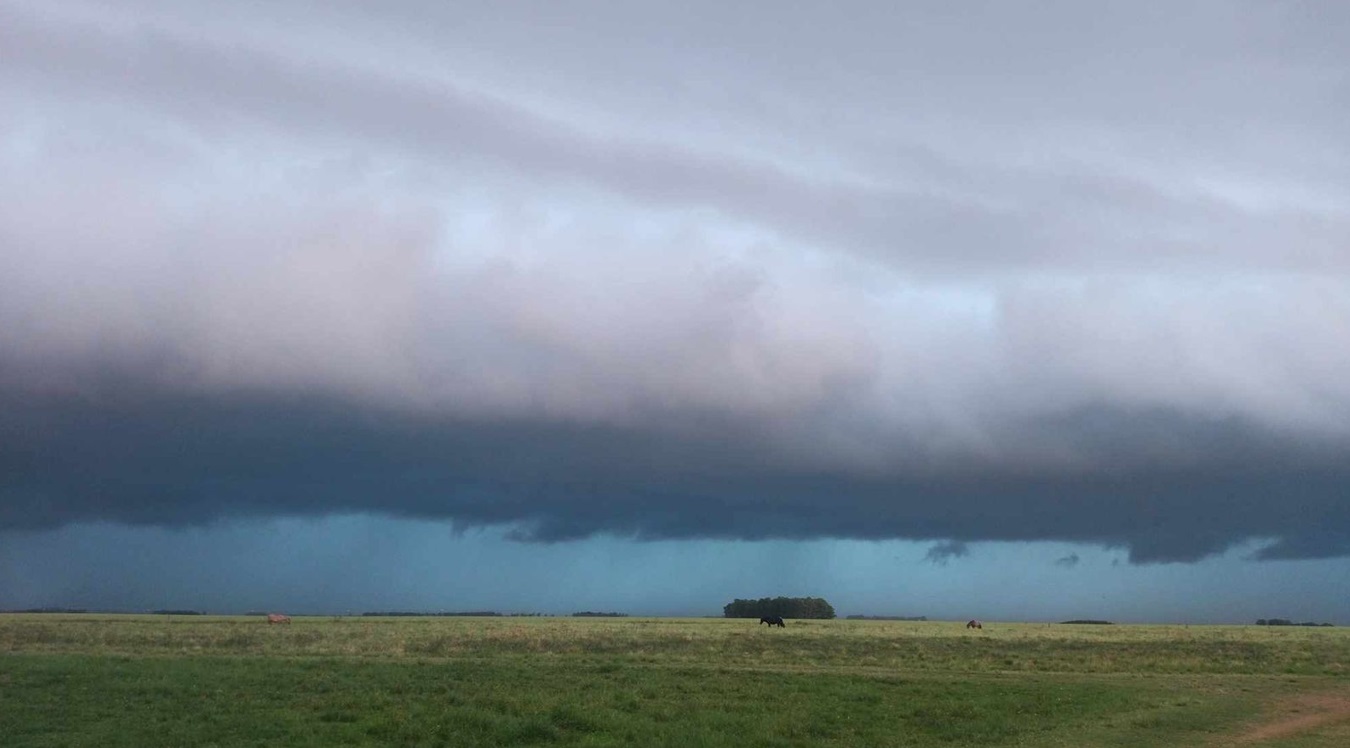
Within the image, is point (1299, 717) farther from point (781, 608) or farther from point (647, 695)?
point (781, 608)

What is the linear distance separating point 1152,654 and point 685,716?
3878 cm

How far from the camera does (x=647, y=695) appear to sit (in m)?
34.2

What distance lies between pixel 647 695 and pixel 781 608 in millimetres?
149366

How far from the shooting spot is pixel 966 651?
58.7 metres

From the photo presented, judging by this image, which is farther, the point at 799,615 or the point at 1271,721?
the point at 799,615

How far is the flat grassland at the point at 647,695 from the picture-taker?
26.8 meters

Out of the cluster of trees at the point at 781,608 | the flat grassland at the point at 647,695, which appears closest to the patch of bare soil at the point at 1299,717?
the flat grassland at the point at 647,695

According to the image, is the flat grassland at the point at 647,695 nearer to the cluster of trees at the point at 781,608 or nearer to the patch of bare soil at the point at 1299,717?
the patch of bare soil at the point at 1299,717

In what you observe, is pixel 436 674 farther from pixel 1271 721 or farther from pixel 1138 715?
pixel 1271 721

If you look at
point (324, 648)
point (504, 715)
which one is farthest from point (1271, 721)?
point (324, 648)

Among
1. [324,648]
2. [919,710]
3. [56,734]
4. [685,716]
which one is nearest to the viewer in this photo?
[56,734]

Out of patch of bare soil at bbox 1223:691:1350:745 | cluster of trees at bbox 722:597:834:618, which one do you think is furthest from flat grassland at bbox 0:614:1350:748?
cluster of trees at bbox 722:597:834:618

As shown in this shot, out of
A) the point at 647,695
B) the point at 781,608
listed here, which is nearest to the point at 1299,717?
the point at 647,695

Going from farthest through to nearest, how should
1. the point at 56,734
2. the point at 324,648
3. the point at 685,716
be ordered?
the point at 324,648 → the point at 685,716 → the point at 56,734
